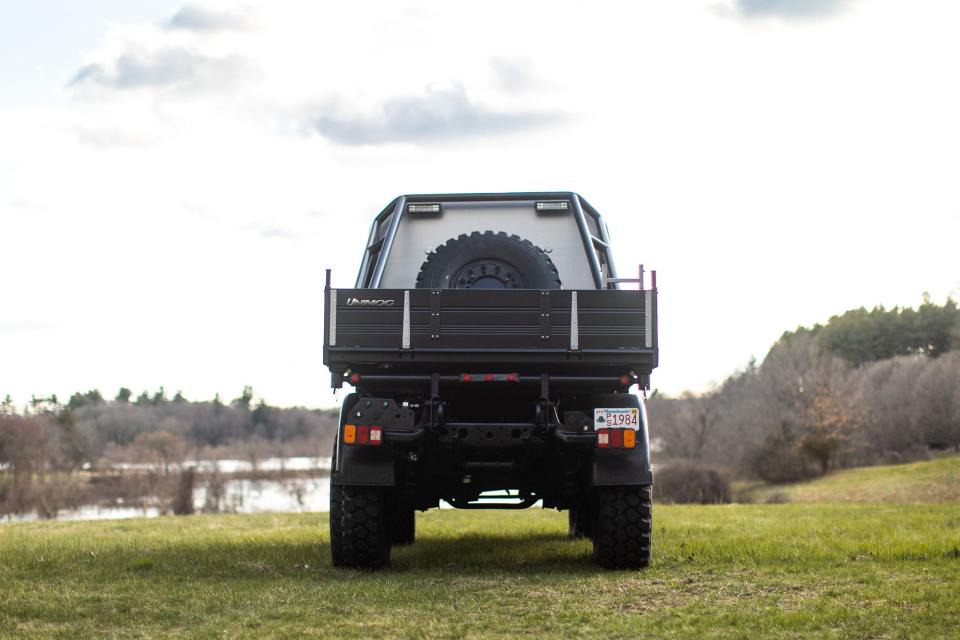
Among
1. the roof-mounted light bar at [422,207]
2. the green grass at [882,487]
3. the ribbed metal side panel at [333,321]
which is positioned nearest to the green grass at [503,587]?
the ribbed metal side panel at [333,321]

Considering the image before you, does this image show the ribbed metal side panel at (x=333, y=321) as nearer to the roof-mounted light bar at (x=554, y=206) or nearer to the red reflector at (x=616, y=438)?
the red reflector at (x=616, y=438)

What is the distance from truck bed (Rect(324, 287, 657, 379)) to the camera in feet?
29.3

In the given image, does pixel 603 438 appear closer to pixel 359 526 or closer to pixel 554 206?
pixel 359 526

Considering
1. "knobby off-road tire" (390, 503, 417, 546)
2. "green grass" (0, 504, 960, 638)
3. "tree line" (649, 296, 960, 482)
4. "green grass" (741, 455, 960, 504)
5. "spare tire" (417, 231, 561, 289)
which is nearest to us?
"green grass" (0, 504, 960, 638)

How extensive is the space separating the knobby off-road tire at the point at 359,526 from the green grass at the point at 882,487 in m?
26.1

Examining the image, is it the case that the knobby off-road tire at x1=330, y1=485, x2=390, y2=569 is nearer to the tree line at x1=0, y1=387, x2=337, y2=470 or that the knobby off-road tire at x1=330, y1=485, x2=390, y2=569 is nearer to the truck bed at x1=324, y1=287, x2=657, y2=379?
the truck bed at x1=324, y1=287, x2=657, y2=379

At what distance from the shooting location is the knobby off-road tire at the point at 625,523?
9.12m

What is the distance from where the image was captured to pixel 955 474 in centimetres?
4069

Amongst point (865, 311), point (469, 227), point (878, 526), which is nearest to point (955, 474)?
point (878, 526)

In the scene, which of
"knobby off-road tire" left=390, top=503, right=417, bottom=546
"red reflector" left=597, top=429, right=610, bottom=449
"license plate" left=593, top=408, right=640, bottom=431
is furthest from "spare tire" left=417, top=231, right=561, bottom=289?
"knobby off-road tire" left=390, top=503, right=417, bottom=546

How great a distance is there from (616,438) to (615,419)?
156mm

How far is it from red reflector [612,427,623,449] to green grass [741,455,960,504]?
2552 centimetres

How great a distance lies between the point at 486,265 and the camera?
10.4 meters

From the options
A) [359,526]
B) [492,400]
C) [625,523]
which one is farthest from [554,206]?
[359,526]
